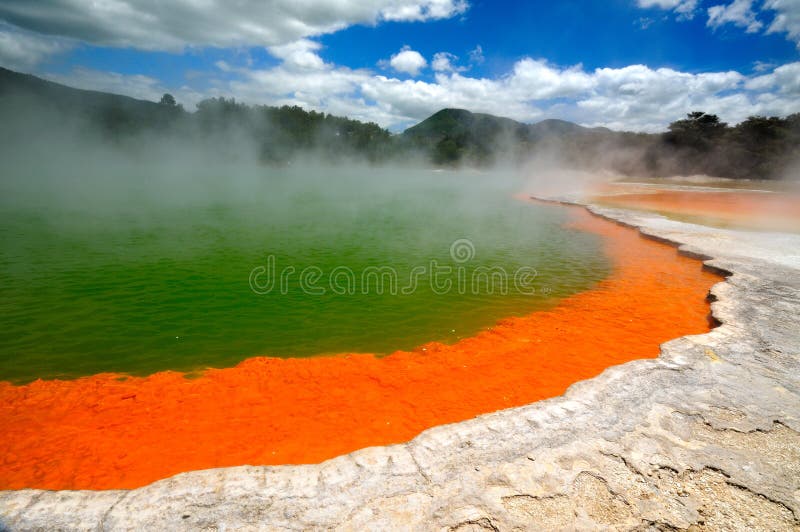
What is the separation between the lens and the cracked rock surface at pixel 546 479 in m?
2.32

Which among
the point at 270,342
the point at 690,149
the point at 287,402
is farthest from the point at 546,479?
the point at 690,149

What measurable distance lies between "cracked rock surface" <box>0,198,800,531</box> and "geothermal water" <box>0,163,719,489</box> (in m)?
0.61

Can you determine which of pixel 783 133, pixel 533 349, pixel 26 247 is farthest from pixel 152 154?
pixel 783 133

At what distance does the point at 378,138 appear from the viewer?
3093 inches

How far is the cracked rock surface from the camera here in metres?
2.32

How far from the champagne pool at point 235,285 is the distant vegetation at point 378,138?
43791 millimetres

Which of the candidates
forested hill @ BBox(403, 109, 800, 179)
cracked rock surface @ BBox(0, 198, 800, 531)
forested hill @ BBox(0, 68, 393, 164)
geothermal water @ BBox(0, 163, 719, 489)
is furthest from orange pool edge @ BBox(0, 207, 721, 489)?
forested hill @ BBox(0, 68, 393, 164)

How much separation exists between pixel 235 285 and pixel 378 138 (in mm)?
76055

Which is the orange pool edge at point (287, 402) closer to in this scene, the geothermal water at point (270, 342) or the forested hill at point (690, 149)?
the geothermal water at point (270, 342)

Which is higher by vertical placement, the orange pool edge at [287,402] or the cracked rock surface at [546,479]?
the cracked rock surface at [546,479]

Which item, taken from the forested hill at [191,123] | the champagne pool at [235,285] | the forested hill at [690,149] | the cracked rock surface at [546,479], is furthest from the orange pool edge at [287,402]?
the forested hill at [191,123]

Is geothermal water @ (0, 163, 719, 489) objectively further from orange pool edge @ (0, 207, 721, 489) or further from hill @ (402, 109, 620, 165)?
hill @ (402, 109, 620, 165)

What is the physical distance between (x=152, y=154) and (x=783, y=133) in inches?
3182

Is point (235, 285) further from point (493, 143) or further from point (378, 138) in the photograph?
point (493, 143)
